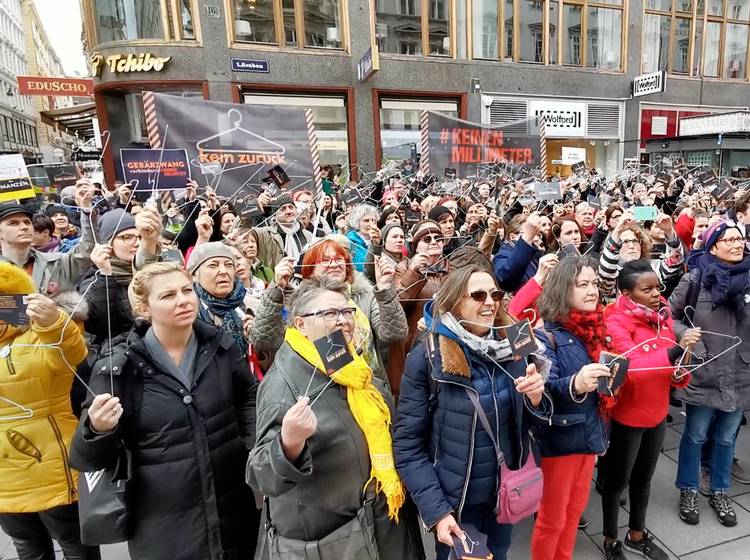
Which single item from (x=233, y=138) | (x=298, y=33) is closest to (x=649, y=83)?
(x=298, y=33)

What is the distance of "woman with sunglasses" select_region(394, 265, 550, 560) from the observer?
1990mm

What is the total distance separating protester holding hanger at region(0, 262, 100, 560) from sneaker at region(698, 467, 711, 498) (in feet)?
12.6

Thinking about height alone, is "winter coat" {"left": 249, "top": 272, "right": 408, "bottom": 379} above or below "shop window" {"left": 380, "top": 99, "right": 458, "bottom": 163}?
below

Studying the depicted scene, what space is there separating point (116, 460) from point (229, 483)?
1.55ft

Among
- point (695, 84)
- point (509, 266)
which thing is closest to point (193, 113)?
point (509, 266)

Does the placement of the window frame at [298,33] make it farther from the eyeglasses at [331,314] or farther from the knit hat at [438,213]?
the eyeglasses at [331,314]

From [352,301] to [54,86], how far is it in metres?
15.5

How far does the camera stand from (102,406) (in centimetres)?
170

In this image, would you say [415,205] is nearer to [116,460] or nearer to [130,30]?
[116,460]

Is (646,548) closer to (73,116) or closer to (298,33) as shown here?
(298,33)

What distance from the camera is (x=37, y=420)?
7.39ft

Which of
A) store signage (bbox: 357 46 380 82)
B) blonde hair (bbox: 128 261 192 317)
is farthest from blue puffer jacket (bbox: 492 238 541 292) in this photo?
store signage (bbox: 357 46 380 82)

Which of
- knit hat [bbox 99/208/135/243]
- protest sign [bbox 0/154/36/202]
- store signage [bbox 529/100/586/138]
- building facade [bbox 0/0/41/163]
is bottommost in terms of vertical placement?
knit hat [bbox 99/208/135/243]

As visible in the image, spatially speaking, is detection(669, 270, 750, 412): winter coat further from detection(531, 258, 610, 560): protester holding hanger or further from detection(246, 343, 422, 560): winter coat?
detection(246, 343, 422, 560): winter coat
